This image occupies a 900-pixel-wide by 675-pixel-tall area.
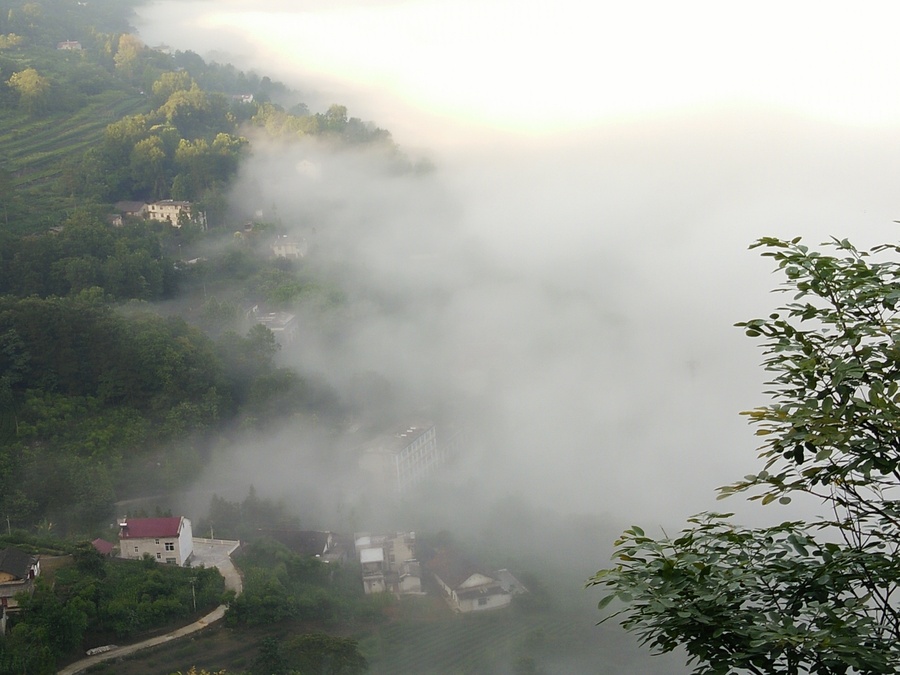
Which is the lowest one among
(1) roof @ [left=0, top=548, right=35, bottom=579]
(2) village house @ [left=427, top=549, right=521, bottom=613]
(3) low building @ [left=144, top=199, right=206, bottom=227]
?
(2) village house @ [left=427, top=549, right=521, bottom=613]

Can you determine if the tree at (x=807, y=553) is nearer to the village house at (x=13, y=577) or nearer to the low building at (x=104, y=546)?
the village house at (x=13, y=577)

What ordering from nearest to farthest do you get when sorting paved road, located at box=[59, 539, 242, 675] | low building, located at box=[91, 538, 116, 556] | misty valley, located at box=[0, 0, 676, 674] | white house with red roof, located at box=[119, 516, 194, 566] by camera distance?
paved road, located at box=[59, 539, 242, 675] < misty valley, located at box=[0, 0, 676, 674] < low building, located at box=[91, 538, 116, 556] < white house with red roof, located at box=[119, 516, 194, 566]

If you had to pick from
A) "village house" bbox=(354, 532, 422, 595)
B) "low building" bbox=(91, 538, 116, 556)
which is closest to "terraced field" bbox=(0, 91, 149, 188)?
"low building" bbox=(91, 538, 116, 556)

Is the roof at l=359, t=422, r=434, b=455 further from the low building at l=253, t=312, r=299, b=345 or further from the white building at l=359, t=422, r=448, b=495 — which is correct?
the low building at l=253, t=312, r=299, b=345

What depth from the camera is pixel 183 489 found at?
37.9ft

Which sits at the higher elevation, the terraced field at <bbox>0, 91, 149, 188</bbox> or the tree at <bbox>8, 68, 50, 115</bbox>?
the tree at <bbox>8, 68, 50, 115</bbox>

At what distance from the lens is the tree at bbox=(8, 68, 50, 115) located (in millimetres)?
20422

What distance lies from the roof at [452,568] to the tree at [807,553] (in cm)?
727

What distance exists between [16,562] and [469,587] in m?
4.01

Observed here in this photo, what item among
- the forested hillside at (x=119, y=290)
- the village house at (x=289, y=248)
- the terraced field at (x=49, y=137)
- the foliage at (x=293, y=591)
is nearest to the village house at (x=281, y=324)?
the forested hillside at (x=119, y=290)

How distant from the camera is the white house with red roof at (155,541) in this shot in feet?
31.0

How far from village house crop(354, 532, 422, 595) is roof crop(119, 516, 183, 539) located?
1.88 meters

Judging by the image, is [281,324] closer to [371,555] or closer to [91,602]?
[371,555]

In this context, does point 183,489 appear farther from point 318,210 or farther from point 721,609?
point 318,210
